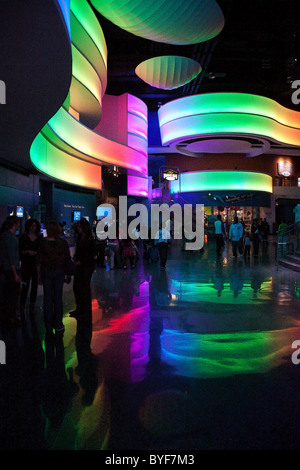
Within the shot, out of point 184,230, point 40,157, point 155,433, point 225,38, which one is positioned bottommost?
point 155,433

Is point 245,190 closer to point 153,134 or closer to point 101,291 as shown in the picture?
point 153,134

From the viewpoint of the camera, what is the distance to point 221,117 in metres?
25.6

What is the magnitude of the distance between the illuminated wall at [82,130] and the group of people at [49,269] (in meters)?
7.93

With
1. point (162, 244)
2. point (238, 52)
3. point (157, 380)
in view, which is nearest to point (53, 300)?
point (157, 380)

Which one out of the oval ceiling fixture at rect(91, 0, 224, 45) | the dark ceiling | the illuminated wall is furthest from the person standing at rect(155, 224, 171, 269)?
the dark ceiling

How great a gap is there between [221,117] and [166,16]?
1576 cm

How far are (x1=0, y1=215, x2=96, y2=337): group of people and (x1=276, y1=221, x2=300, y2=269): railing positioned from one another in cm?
955

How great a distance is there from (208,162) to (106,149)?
17.5 metres

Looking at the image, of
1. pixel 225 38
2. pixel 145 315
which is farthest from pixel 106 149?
pixel 145 315

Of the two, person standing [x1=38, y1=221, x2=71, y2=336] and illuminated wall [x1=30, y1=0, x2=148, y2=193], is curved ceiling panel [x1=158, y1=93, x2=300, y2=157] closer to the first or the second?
illuminated wall [x1=30, y1=0, x2=148, y2=193]

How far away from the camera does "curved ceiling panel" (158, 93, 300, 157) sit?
25594 millimetres

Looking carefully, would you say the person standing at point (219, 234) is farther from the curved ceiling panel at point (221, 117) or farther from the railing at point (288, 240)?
the curved ceiling panel at point (221, 117)

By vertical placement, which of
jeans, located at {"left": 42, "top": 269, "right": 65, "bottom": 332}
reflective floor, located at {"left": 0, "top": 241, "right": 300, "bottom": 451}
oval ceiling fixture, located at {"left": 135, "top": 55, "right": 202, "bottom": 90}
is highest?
oval ceiling fixture, located at {"left": 135, "top": 55, "right": 202, "bottom": 90}

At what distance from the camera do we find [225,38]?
20.9 meters
